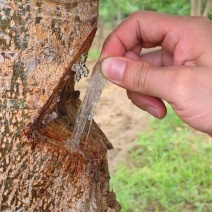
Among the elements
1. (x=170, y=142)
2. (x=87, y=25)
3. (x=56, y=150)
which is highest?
(x=87, y=25)

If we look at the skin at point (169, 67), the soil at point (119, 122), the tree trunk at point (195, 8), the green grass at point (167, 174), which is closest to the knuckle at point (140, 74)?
the skin at point (169, 67)

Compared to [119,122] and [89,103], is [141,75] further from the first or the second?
[119,122]

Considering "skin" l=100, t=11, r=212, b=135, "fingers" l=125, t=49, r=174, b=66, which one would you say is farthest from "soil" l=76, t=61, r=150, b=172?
"skin" l=100, t=11, r=212, b=135

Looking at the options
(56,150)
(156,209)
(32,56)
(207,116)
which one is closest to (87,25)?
(32,56)

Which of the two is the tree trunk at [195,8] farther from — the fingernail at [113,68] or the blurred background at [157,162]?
the fingernail at [113,68]

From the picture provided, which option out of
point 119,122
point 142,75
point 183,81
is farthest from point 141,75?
point 119,122

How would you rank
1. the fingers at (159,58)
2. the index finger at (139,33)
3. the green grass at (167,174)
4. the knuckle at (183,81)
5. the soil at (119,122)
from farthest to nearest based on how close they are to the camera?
the soil at (119,122) < the green grass at (167,174) < the fingers at (159,58) < the index finger at (139,33) < the knuckle at (183,81)

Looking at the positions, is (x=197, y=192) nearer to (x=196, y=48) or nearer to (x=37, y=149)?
(x=196, y=48)
